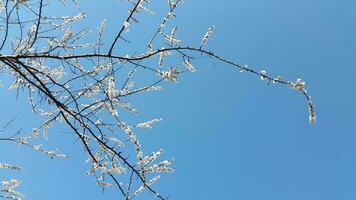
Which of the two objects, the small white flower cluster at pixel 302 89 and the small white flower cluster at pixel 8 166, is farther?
the small white flower cluster at pixel 8 166

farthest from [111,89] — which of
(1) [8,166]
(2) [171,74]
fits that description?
(1) [8,166]

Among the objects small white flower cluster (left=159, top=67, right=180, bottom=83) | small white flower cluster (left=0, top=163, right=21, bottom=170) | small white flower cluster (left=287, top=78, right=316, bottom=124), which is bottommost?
small white flower cluster (left=287, top=78, right=316, bottom=124)

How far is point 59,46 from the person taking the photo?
143 inches

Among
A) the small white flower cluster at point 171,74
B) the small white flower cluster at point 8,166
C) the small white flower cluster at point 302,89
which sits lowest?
the small white flower cluster at point 302,89

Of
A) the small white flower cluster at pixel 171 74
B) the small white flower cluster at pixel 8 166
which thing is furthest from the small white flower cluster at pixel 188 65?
the small white flower cluster at pixel 8 166

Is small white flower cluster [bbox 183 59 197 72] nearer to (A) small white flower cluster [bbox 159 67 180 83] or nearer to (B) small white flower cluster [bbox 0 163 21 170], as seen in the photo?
(A) small white flower cluster [bbox 159 67 180 83]

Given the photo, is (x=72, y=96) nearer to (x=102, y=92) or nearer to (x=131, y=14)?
(x=102, y=92)

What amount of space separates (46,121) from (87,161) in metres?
0.50

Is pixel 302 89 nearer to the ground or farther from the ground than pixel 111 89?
nearer to the ground

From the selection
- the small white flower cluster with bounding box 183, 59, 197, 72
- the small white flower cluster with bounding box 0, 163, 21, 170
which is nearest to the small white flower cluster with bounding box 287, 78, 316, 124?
the small white flower cluster with bounding box 183, 59, 197, 72

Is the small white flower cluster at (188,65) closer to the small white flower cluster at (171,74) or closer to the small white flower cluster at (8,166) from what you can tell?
the small white flower cluster at (171,74)

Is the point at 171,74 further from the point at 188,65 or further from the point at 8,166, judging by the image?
the point at 8,166

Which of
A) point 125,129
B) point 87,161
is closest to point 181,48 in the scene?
point 125,129

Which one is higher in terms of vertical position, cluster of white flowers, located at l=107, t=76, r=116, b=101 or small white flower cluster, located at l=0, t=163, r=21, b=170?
small white flower cluster, located at l=0, t=163, r=21, b=170
